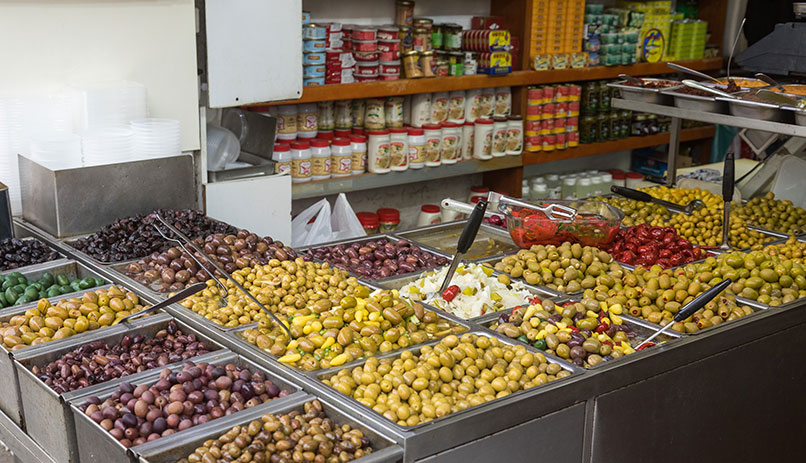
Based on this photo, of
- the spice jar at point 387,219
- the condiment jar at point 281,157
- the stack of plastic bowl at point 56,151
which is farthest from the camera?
the spice jar at point 387,219

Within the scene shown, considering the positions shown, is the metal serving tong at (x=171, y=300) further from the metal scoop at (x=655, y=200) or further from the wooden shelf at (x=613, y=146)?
the wooden shelf at (x=613, y=146)

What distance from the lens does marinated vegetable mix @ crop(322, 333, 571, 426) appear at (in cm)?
176

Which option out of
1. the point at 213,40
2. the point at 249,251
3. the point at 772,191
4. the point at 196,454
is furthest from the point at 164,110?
the point at 772,191

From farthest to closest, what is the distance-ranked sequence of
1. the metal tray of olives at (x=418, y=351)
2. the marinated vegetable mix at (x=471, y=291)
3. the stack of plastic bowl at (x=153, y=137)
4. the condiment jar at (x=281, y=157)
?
the condiment jar at (x=281, y=157) < the stack of plastic bowl at (x=153, y=137) < the marinated vegetable mix at (x=471, y=291) < the metal tray of olives at (x=418, y=351)

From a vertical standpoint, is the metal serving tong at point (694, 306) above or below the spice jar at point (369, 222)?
above

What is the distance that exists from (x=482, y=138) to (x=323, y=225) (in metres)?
1.33

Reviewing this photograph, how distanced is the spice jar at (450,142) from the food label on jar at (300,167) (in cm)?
88

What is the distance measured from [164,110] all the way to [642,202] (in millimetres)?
2049

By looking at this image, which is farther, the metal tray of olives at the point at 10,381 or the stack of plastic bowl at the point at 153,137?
the stack of plastic bowl at the point at 153,137

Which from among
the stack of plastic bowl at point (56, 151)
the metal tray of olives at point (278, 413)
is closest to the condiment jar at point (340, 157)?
the stack of plastic bowl at point (56, 151)

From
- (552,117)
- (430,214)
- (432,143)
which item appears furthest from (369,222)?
(552,117)

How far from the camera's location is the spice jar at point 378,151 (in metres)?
4.44

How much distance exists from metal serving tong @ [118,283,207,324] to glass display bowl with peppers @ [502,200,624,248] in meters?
1.20

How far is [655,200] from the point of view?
350 centimetres
